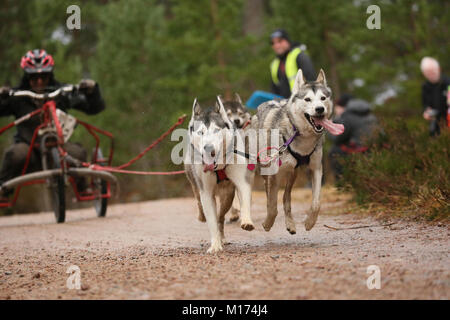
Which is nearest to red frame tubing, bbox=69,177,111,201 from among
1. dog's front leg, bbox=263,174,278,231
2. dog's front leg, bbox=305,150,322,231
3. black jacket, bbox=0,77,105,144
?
black jacket, bbox=0,77,105,144

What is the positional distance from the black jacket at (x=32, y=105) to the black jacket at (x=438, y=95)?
5942 millimetres

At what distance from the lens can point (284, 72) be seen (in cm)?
939

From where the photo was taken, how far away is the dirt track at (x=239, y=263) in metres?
4.05

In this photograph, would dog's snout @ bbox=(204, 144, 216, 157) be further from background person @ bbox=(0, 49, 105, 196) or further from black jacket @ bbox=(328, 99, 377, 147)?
black jacket @ bbox=(328, 99, 377, 147)

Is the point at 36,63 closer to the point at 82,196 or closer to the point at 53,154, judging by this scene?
the point at 53,154

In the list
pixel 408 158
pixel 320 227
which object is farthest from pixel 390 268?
pixel 408 158

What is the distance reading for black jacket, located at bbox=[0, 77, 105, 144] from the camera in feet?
35.4

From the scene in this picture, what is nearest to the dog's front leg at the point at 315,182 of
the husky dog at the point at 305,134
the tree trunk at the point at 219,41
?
the husky dog at the point at 305,134

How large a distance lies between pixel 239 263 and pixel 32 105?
703cm

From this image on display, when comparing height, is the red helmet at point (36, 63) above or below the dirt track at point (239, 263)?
above

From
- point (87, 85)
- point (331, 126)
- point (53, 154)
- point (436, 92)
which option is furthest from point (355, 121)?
point (331, 126)

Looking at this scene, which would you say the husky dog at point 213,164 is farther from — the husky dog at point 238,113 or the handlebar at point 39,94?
the handlebar at point 39,94

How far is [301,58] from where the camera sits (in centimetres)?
914

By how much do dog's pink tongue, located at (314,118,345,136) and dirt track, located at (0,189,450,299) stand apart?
1039 mm
